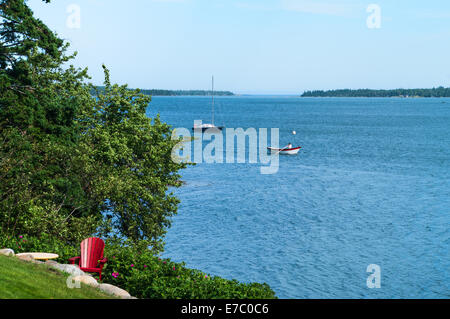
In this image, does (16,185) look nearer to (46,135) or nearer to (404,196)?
(46,135)

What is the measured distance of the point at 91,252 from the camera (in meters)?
16.2

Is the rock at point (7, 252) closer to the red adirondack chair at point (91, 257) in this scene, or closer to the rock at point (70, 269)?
the rock at point (70, 269)

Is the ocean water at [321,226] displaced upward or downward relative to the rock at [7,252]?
downward

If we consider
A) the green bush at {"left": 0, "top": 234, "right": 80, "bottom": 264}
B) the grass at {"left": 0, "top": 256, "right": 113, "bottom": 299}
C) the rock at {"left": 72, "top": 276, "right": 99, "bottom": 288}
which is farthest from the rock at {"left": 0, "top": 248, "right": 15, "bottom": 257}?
the rock at {"left": 72, "top": 276, "right": 99, "bottom": 288}

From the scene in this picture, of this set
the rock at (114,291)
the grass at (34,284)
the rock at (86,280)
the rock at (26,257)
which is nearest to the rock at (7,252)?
the rock at (26,257)

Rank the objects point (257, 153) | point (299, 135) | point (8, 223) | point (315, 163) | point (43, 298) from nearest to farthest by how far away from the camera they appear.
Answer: point (43, 298) → point (8, 223) → point (315, 163) → point (257, 153) → point (299, 135)

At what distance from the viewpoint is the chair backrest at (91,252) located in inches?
630

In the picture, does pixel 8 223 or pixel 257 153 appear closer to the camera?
pixel 8 223

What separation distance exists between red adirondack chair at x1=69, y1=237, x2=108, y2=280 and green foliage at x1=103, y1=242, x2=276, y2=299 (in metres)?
0.33

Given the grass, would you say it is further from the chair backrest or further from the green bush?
the green bush

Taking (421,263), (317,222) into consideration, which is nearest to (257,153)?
(317,222)

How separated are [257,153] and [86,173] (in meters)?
68.7

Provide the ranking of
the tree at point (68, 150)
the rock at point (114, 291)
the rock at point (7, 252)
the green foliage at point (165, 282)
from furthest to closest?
1. the tree at point (68, 150)
2. the rock at point (7, 252)
3. the rock at point (114, 291)
4. the green foliage at point (165, 282)

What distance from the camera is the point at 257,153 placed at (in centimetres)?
9212
